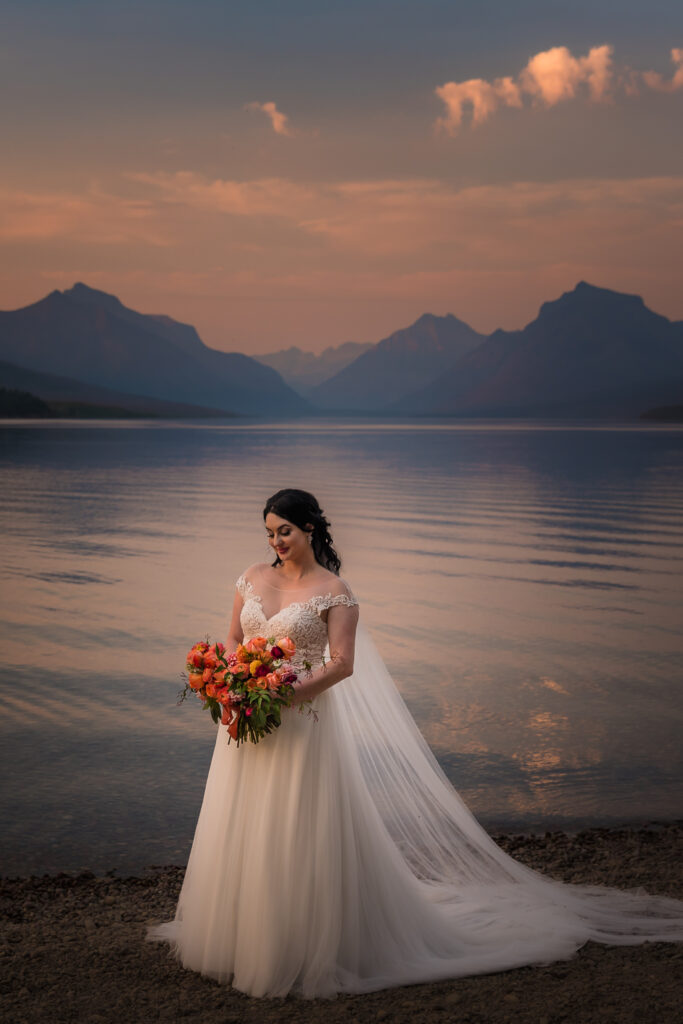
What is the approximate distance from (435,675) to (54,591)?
8170mm

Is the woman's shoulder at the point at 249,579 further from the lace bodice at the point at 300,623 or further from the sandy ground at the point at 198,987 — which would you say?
the sandy ground at the point at 198,987

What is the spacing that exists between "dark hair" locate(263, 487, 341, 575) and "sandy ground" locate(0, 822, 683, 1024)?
6.84ft

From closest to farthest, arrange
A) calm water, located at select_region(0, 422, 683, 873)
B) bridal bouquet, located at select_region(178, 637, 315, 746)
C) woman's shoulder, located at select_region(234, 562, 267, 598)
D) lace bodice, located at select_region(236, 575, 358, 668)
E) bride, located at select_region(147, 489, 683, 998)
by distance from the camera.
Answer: bridal bouquet, located at select_region(178, 637, 315, 746), bride, located at select_region(147, 489, 683, 998), lace bodice, located at select_region(236, 575, 358, 668), woman's shoulder, located at select_region(234, 562, 267, 598), calm water, located at select_region(0, 422, 683, 873)

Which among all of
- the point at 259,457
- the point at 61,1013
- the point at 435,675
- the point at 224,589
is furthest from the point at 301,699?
the point at 259,457

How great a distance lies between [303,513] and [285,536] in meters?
0.15

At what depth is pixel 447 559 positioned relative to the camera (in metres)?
21.7

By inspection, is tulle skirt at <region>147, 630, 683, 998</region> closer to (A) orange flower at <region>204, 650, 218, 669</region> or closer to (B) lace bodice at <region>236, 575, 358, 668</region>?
(B) lace bodice at <region>236, 575, 358, 668</region>

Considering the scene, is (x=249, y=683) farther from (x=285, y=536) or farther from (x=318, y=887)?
(x=318, y=887)

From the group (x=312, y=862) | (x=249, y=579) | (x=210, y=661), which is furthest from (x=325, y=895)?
(x=249, y=579)

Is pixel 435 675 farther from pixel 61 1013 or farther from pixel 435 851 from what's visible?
pixel 61 1013

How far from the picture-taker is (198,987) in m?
4.94

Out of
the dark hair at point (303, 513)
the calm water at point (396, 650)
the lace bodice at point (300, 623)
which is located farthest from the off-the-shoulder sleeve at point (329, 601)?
the calm water at point (396, 650)

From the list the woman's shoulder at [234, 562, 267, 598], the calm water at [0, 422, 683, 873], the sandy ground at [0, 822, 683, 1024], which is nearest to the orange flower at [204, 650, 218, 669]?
the woman's shoulder at [234, 562, 267, 598]

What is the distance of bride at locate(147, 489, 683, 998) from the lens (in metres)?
4.97
